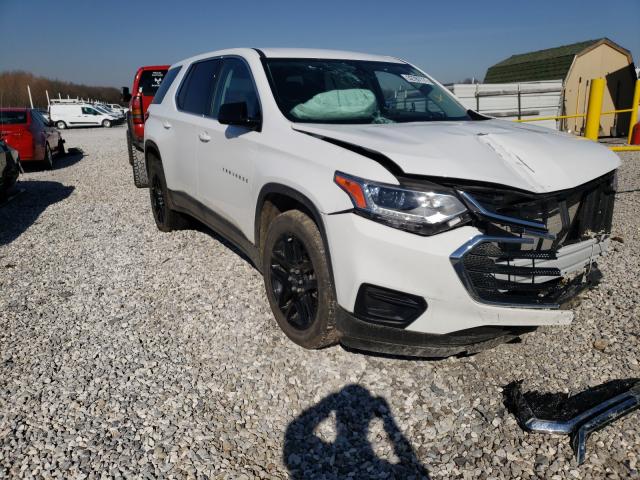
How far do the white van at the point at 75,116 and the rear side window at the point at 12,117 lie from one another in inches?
971

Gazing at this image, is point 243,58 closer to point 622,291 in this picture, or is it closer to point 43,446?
point 43,446

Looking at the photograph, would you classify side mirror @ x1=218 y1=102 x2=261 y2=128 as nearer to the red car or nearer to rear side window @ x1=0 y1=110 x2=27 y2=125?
the red car

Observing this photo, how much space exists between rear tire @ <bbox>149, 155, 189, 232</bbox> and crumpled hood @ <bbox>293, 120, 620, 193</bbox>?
283 centimetres

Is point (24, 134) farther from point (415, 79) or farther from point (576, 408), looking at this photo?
point (576, 408)

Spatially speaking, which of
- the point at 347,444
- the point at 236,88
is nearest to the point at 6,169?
the point at 236,88

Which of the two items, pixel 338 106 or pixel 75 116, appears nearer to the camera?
pixel 338 106

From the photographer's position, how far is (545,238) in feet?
7.94

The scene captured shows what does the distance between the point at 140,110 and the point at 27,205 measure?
2.40 m

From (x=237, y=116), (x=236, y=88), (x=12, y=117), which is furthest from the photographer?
(x=12, y=117)

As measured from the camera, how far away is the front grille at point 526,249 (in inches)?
90.8

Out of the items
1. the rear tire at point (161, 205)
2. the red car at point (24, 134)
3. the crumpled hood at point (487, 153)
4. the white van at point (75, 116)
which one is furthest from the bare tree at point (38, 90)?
the crumpled hood at point (487, 153)

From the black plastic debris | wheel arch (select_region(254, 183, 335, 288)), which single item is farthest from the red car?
the black plastic debris

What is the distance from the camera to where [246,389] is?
2852mm

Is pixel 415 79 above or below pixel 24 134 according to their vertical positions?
above
